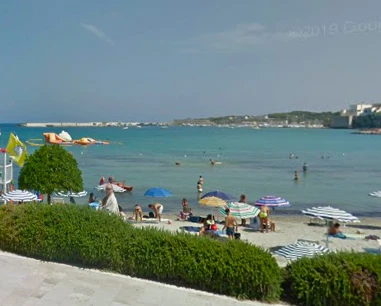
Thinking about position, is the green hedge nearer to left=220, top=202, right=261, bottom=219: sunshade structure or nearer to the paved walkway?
the paved walkway

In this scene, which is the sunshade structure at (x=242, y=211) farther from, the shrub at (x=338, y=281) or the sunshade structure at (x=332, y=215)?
the shrub at (x=338, y=281)

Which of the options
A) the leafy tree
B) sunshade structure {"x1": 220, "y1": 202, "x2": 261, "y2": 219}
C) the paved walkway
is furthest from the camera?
sunshade structure {"x1": 220, "y1": 202, "x2": 261, "y2": 219}

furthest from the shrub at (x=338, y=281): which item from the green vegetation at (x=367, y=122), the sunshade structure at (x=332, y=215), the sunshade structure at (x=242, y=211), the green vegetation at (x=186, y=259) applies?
the green vegetation at (x=367, y=122)

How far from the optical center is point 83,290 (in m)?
5.95

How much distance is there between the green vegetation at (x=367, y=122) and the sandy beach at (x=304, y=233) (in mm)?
166156

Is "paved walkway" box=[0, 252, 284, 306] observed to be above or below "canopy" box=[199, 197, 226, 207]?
above

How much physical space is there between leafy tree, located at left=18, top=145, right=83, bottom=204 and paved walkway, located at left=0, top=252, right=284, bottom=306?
647 centimetres

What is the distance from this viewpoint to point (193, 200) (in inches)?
992

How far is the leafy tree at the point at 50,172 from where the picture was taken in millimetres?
12992

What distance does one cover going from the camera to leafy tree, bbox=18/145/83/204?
13.0 m

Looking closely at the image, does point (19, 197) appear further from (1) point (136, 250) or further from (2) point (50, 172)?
(1) point (136, 250)

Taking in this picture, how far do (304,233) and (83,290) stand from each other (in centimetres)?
1187

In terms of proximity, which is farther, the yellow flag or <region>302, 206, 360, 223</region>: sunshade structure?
the yellow flag

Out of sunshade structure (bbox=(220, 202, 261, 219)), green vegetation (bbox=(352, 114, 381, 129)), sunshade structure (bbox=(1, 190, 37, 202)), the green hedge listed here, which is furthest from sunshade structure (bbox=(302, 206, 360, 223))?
green vegetation (bbox=(352, 114, 381, 129))
